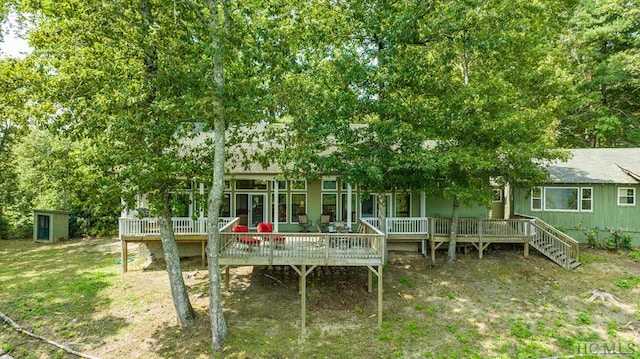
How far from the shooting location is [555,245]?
13359mm

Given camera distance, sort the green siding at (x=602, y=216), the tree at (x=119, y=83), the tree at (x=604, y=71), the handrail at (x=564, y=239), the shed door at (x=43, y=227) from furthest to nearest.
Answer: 1. the tree at (x=604, y=71)
2. the shed door at (x=43, y=227)
3. the green siding at (x=602, y=216)
4. the handrail at (x=564, y=239)
5. the tree at (x=119, y=83)

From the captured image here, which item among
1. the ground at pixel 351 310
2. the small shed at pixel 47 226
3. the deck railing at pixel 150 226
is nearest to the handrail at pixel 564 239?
the ground at pixel 351 310

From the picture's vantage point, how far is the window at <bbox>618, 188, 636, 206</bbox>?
15.2 m

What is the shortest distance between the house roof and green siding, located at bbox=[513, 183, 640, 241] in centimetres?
44

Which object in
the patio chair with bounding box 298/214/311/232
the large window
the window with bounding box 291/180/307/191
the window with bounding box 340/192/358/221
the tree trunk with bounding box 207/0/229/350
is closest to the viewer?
the tree trunk with bounding box 207/0/229/350

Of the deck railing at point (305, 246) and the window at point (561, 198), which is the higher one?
the window at point (561, 198)

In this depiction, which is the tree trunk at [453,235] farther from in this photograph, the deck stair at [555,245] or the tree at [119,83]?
the tree at [119,83]

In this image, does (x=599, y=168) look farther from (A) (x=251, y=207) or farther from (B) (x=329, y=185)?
(A) (x=251, y=207)

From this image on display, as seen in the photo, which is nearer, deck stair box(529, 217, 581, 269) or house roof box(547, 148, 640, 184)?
deck stair box(529, 217, 581, 269)

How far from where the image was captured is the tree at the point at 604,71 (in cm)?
2138

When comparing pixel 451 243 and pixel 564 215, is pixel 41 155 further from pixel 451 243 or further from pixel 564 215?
pixel 564 215

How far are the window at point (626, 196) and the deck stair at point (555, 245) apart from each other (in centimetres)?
400

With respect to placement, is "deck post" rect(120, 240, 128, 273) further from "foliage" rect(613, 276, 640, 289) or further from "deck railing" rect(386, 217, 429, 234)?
"foliage" rect(613, 276, 640, 289)

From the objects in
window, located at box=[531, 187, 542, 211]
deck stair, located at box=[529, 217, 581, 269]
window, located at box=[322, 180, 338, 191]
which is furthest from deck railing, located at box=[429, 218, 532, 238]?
window, located at box=[322, 180, 338, 191]
